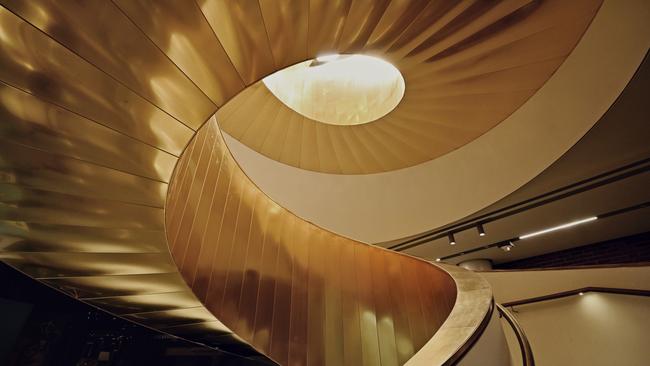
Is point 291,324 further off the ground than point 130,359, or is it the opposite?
point 291,324

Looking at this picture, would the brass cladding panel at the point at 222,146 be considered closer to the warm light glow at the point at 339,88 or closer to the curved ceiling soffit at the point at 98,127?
the curved ceiling soffit at the point at 98,127

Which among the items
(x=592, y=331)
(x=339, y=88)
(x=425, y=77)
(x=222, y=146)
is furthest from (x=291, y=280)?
(x=592, y=331)

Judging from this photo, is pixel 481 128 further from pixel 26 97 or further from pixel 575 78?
pixel 26 97

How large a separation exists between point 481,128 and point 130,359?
4.36 m

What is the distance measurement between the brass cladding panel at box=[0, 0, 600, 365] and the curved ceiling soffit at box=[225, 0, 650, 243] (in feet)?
0.81

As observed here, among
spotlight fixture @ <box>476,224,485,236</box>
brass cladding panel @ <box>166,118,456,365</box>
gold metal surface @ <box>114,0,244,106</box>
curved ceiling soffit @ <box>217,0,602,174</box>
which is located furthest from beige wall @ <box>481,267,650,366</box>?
gold metal surface @ <box>114,0,244,106</box>

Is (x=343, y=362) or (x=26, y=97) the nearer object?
(x=26, y=97)

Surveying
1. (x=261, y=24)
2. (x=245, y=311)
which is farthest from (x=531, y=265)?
(x=261, y=24)

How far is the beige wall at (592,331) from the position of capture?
111 inches

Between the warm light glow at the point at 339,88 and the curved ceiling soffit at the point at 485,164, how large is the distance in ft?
3.95

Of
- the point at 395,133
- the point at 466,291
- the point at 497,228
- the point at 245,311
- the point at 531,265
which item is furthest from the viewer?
the point at 531,265

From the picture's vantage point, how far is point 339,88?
14.4 ft

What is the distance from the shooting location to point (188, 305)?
7.66 ft

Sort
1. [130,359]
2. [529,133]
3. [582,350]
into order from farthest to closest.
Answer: [529,133]
[582,350]
[130,359]
